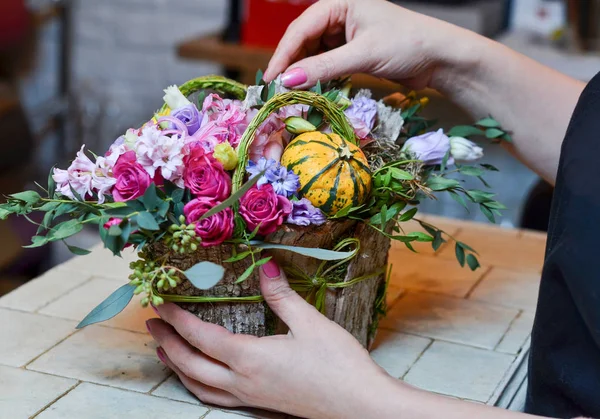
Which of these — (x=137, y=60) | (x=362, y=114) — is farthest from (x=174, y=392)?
(x=137, y=60)

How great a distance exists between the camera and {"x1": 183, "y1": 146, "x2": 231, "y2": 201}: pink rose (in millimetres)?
804

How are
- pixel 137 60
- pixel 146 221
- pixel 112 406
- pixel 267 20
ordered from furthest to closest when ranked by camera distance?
1. pixel 137 60
2. pixel 267 20
3. pixel 112 406
4. pixel 146 221

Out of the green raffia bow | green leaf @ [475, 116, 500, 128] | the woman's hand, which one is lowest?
the woman's hand

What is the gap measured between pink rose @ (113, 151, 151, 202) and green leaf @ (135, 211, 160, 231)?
4 cm

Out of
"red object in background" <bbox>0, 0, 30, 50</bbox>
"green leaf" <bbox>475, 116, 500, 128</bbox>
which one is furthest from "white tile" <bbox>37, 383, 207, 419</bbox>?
"red object in background" <bbox>0, 0, 30, 50</bbox>

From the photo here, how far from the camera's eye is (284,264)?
0.87 m

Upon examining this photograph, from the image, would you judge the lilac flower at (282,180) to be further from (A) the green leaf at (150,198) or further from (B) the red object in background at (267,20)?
(B) the red object in background at (267,20)

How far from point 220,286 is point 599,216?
1.26ft

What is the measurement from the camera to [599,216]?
2.72 ft

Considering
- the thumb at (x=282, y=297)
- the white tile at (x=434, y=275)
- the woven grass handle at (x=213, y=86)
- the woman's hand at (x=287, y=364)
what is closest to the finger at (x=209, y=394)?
the woman's hand at (x=287, y=364)

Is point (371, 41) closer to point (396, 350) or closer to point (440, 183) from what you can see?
point (440, 183)

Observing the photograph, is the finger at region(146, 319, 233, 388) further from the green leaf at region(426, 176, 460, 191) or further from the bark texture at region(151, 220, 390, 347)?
the green leaf at region(426, 176, 460, 191)

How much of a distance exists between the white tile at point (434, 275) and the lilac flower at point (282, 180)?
1.49 feet

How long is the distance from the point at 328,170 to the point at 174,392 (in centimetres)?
30
